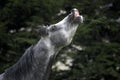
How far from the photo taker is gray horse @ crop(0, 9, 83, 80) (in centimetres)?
582

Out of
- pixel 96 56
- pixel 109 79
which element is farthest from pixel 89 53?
pixel 109 79

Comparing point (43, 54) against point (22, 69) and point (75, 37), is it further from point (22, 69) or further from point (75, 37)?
point (75, 37)

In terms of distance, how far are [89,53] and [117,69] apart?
→ 653mm

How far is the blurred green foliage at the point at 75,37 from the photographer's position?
8.77 meters

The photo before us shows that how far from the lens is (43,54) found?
231 inches

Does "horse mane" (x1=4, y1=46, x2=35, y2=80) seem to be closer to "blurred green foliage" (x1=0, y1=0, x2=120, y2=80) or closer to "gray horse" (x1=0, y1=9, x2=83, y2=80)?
"gray horse" (x1=0, y1=9, x2=83, y2=80)

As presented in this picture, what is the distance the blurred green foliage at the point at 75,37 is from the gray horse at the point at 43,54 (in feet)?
8.26

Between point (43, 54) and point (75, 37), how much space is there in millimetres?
2957

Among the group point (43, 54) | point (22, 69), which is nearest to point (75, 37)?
point (43, 54)

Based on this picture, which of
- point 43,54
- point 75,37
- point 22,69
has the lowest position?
point 75,37

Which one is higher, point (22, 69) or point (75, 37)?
point (22, 69)

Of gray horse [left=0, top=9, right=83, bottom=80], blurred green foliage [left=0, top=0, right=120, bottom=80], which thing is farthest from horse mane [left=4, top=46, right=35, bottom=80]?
blurred green foliage [left=0, top=0, right=120, bottom=80]

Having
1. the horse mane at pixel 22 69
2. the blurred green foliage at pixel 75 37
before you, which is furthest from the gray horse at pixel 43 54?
the blurred green foliage at pixel 75 37

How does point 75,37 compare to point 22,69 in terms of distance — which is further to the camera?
Result: point 75,37
